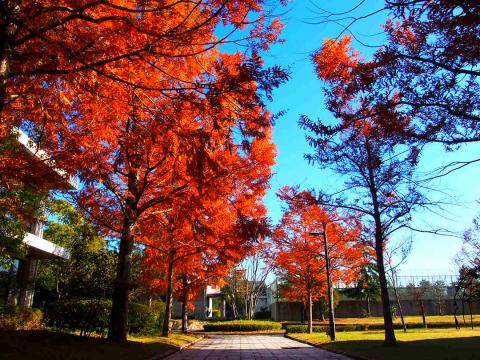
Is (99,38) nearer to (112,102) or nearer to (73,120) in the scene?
(112,102)

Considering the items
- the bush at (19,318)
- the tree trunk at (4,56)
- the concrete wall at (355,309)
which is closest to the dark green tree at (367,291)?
the concrete wall at (355,309)

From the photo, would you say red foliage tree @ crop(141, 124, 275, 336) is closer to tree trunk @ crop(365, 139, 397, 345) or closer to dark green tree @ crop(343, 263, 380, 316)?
tree trunk @ crop(365, 139, 397, 345)

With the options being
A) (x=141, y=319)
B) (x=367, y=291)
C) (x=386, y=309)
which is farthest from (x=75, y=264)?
(x=367, y=291)

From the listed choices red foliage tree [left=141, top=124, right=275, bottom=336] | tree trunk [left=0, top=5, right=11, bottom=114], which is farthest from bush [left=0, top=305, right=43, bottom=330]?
tree trunk [left=0, top=5, right=11, bottom=114]

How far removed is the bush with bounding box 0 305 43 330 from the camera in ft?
55.1

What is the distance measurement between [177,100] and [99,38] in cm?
163

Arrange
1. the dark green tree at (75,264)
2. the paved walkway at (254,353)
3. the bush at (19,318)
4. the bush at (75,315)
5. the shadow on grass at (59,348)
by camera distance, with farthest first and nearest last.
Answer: the dark green tree at (75,264) → the bush at (75,315) → the bush at (19,318) → the paved walkway at (254,353) → the shadow on grass at (59,348)

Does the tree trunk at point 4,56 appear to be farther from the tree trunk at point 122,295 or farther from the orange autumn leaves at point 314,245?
the orange autumn leaves at point 314,245

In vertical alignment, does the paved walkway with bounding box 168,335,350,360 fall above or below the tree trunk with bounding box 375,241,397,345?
below

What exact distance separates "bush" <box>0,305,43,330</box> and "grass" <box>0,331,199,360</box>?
6.02 meters

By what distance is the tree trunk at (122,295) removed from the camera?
14.1 meters

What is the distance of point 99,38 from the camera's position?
697 cm

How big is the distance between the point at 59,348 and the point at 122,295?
4149mm

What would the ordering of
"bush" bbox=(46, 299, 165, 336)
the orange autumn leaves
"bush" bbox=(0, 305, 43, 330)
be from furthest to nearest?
1. the orange autumn leaves
2. "bush" bbox=(46, 299, 165, 336)
3. "bush" bbox=(0, 305, 43, 330)
